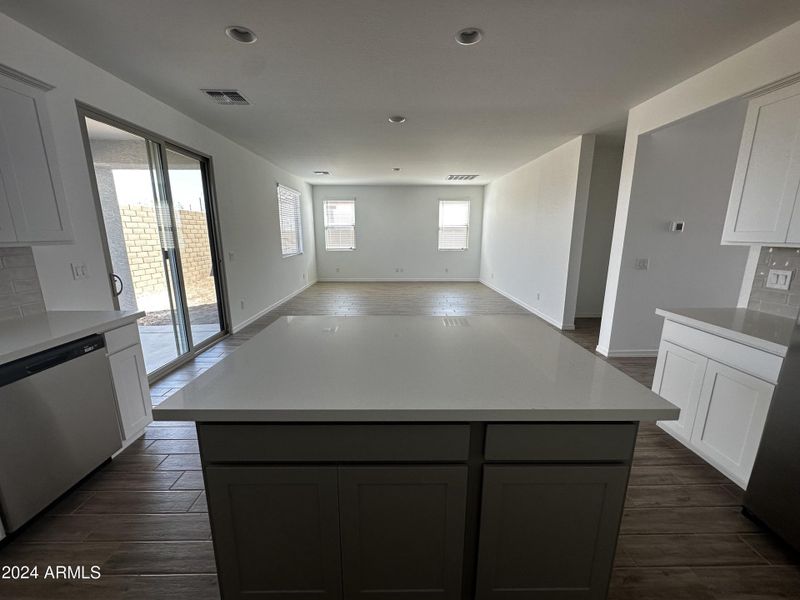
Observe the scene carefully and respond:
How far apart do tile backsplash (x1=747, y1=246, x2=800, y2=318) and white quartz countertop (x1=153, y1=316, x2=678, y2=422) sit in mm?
1680

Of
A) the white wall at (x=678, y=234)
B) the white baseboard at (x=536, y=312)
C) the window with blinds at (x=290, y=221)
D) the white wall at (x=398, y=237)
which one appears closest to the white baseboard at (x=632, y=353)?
the white wall at (x=678, y=234)

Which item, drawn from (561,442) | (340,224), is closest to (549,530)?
(561,442)

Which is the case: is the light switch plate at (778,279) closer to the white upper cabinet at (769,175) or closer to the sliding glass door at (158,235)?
the white upper cabinet at (769,175)

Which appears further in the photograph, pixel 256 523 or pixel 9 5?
pixel 9 5

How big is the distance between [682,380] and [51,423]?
3.72 meters

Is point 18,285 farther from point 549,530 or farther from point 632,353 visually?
point 632,353

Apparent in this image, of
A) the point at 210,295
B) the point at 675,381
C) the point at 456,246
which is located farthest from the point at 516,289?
the point at 210,295

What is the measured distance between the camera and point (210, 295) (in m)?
4.16

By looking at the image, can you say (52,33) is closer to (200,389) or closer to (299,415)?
(200,389)

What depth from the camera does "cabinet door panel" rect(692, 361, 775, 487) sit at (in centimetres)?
167

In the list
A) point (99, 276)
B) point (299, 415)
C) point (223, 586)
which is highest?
point (99, 276)

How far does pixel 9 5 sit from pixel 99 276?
1.59 meters

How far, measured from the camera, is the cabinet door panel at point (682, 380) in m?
2.02

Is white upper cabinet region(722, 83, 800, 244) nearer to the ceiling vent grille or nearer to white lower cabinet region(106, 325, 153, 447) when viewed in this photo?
the ceiling vent grille
